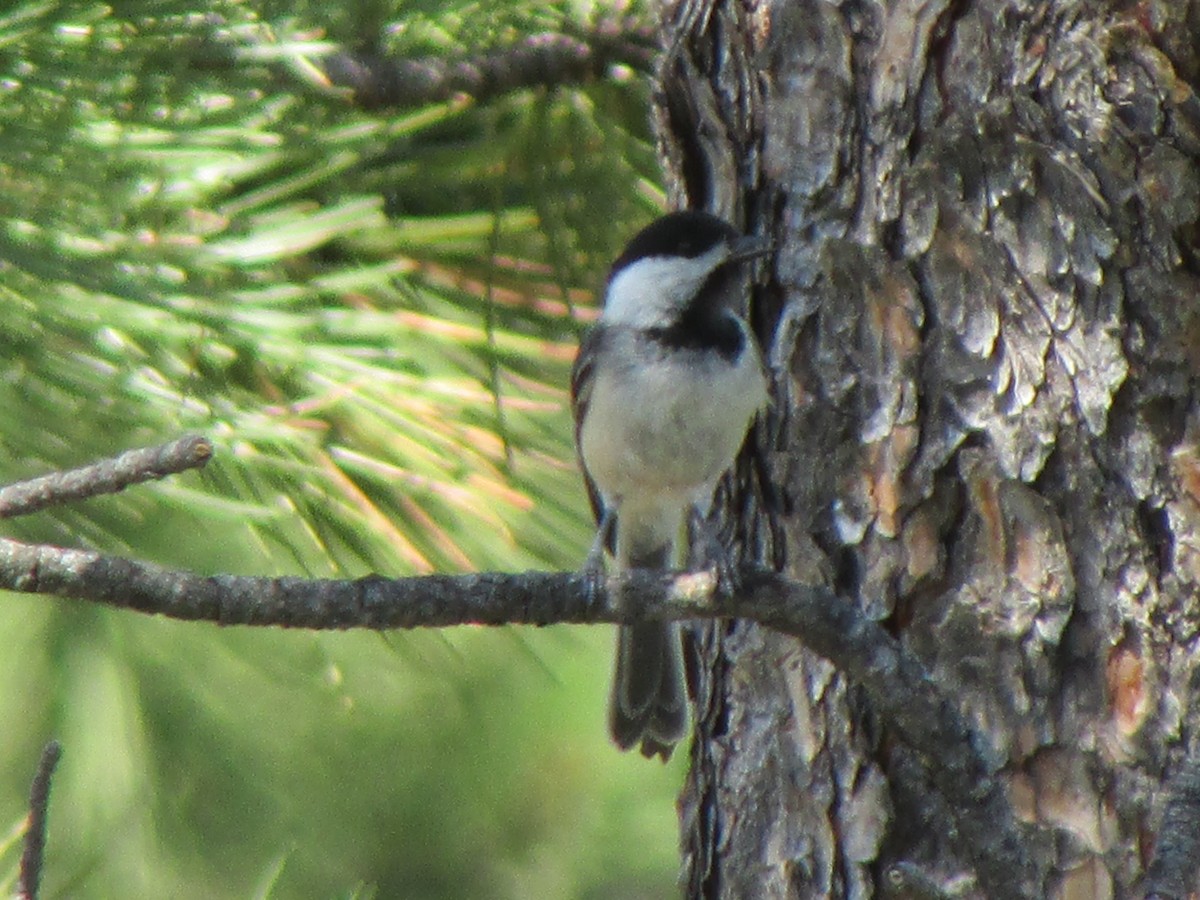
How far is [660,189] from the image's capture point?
2637 mm

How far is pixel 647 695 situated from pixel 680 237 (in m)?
0.77

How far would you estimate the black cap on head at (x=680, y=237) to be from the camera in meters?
2.00

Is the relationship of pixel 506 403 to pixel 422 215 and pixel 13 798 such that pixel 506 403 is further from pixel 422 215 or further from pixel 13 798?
pixel 13 798

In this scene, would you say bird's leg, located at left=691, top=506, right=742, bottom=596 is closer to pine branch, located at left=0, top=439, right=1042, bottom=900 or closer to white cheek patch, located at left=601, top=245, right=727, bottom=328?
pine branch, located at left=0, top=439, right=1042, bottom=900

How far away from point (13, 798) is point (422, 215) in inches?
57.6

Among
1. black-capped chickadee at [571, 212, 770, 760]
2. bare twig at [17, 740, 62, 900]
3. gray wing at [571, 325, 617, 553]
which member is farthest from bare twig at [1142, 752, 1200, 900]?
gray wing at [571, 325, 617, 553]

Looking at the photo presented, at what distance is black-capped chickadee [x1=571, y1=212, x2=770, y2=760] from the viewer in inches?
83.8

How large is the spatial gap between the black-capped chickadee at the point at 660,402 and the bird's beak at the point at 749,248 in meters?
0.04

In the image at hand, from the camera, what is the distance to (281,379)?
236 cm

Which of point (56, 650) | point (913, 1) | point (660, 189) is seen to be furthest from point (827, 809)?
point (56, 650)

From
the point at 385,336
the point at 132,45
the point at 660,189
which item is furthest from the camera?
the point at 660,189

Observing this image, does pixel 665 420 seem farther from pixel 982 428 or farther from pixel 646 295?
pixel 982 428

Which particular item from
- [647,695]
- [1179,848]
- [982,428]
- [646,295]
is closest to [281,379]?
[646,295]

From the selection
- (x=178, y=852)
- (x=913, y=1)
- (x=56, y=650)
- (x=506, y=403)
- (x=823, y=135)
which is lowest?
(x=178, y=852)
